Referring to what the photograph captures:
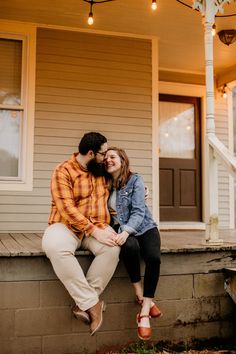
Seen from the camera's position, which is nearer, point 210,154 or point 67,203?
point 67,203

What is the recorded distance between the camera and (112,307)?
3.42m

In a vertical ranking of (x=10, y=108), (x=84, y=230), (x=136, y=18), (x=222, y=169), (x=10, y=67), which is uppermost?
(x=136, y=18)

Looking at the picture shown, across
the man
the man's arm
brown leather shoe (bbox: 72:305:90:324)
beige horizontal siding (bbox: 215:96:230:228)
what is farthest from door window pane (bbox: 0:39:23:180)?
beige horizontal siding (bbox: 215:96:230:228)

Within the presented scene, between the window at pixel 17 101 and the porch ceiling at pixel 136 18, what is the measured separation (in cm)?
24

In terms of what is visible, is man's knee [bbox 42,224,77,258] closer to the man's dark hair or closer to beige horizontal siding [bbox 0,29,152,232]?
the man's dark hair

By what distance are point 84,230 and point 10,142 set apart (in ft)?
8.40

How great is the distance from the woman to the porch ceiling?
2.42 m

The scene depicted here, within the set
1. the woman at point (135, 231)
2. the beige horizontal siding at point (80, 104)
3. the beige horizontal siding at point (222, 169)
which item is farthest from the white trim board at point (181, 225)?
the woman at point (135, 231)

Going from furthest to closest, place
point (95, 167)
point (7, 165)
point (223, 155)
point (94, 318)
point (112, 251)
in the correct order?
point (7, 165) → point (223, 155) → point (95, 167) → point (112, 251) → point (94, 318)

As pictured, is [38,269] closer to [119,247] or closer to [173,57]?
[119,247]

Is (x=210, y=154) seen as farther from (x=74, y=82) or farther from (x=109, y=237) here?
(x=74, y=82)

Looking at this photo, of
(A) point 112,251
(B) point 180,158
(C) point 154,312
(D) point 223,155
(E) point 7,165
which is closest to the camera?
(A) point 112,251

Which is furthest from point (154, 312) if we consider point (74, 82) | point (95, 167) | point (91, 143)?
point (74, 82)

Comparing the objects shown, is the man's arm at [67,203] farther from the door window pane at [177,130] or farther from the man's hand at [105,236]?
the door window pane at [177,130]
